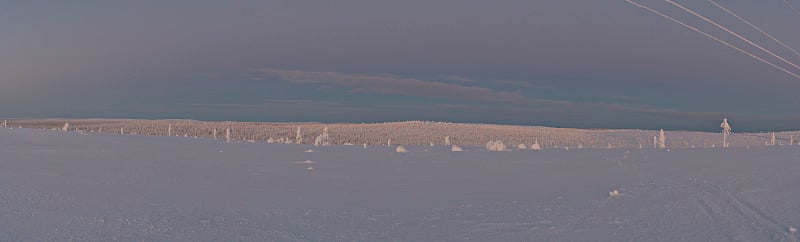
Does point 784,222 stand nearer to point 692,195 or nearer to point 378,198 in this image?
point 692,195

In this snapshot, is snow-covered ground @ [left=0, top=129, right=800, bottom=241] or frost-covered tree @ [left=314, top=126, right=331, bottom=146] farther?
frost-covered tree @ [left=314, top=126, right=331, bottom=146]

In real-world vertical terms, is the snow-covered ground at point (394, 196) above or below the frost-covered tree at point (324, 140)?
below

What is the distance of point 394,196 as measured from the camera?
10.0m

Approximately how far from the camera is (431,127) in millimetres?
77312

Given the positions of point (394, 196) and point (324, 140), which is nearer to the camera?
point (394, 196)

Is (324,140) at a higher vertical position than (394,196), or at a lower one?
higher

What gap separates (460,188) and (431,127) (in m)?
66.7

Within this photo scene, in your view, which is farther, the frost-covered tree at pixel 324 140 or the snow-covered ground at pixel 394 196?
the frost-covered tree at pixel 324 140

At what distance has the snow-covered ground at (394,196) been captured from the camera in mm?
6992

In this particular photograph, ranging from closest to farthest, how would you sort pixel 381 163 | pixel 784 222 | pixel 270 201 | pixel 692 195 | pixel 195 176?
pixel 784 222, pixel 692 195, pixel 270 201, pixel 195 176, pixel 381 163

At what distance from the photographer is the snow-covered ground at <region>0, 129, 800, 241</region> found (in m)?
6.99

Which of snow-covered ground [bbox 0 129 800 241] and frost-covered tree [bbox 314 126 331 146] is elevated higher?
frost-covered tree [bbox 314 126 331 146]

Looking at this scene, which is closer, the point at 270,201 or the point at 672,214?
the point at 672,214

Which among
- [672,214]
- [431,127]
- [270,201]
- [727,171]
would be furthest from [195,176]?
[431,127]
